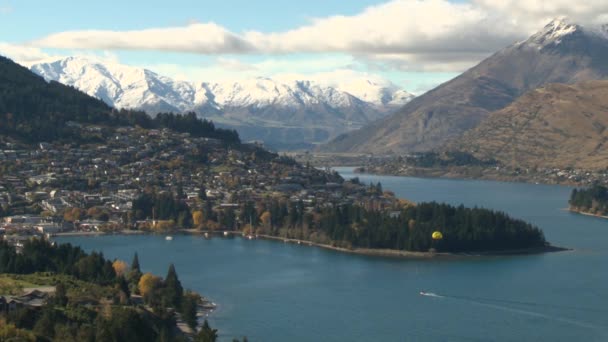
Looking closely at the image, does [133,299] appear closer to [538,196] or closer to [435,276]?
[435,276]

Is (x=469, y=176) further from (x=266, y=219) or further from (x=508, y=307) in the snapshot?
(x=508, y=307)

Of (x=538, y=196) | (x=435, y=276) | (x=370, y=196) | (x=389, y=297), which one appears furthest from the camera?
(x=538, y=196)

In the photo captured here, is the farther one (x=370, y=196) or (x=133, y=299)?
(x=370, y=196)

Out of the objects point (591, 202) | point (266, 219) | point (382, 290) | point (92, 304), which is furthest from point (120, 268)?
point (591, 202)

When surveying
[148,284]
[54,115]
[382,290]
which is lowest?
[382,290]

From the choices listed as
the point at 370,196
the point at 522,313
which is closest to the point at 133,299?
the point at 522,313

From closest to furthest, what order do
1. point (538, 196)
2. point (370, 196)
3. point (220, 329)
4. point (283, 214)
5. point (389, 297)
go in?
point (220, 329), point (389, 297), point (283, 214), point (370, 196), point (538, 196)
